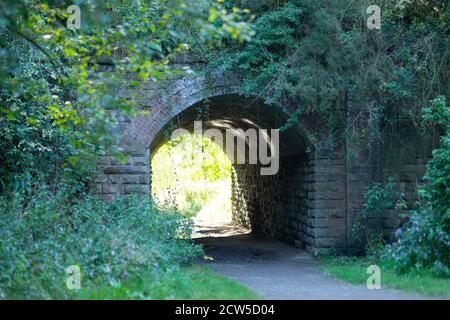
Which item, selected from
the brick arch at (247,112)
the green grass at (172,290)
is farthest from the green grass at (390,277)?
the green grass at (172,290)

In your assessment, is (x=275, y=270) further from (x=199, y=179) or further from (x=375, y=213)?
(x=199, y=179)

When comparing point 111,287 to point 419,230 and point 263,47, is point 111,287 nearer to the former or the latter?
point 419,230

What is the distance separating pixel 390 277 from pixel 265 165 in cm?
826

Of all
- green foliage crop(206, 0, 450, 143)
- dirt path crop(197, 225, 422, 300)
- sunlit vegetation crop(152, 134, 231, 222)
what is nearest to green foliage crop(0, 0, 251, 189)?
green foliage crop(206, 0, 450, 143)

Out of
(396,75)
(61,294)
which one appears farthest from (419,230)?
(61,294)

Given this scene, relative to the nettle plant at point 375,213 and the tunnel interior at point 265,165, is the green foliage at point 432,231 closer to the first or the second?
the nettle plant at point 375,213

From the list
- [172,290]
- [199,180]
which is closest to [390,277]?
[172,290]

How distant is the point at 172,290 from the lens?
21.3ft

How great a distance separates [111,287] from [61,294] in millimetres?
541

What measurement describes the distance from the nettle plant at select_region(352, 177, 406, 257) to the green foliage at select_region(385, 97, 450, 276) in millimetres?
1480

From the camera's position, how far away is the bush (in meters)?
6.18

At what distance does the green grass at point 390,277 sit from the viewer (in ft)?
23.4

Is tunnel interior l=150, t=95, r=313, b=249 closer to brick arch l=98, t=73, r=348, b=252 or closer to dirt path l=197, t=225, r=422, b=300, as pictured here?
brick arch l=98, t=73, r=348, b=252

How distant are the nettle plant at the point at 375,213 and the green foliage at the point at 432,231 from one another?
58.3 inches
